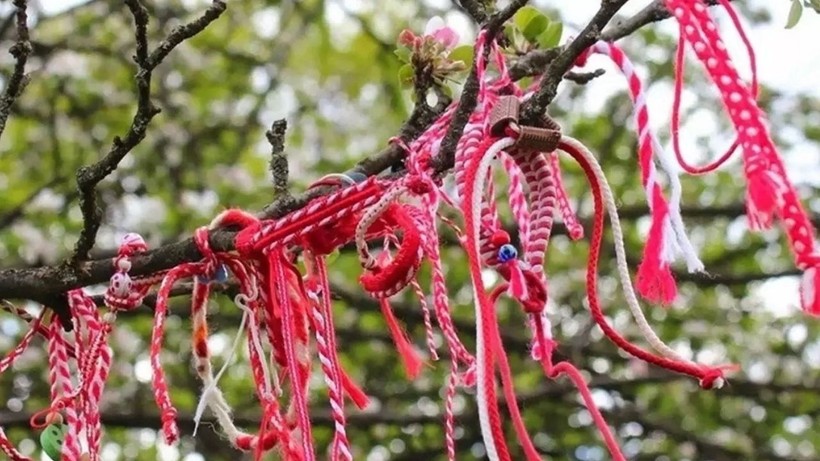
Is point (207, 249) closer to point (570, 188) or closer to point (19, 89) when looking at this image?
point (19, 89)

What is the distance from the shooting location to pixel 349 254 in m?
1.57

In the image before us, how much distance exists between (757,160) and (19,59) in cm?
40

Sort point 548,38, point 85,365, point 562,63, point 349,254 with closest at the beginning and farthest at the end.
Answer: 1. point 562,63
2. point 85,365
3. point 548,38
4. point 349,254

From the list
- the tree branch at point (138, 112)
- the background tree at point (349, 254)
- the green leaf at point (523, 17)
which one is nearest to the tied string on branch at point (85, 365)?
the tree branch at point (138, 112)

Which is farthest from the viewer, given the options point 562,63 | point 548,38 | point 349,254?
point 349,254

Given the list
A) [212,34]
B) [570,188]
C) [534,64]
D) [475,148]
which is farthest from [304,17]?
[475,148]

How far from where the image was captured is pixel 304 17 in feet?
6.40

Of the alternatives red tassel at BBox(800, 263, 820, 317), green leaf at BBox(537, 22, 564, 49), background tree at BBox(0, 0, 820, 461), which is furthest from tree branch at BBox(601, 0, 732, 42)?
background tree at BBox(0, 0, 820, 461)

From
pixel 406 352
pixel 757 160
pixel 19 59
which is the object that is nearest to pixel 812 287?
pixel 757 160

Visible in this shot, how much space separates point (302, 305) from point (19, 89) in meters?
0.21

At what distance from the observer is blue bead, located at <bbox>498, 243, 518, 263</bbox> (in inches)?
18.0

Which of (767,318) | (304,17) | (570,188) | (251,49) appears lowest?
(767,318)

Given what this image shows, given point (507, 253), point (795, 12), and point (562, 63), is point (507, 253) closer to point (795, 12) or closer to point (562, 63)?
point (562, 63)

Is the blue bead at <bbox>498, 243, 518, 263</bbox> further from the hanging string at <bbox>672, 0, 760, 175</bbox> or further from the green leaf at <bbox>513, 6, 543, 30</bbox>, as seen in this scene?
the green leaf at <bbox>513, 6, 543, 30</bbox>
